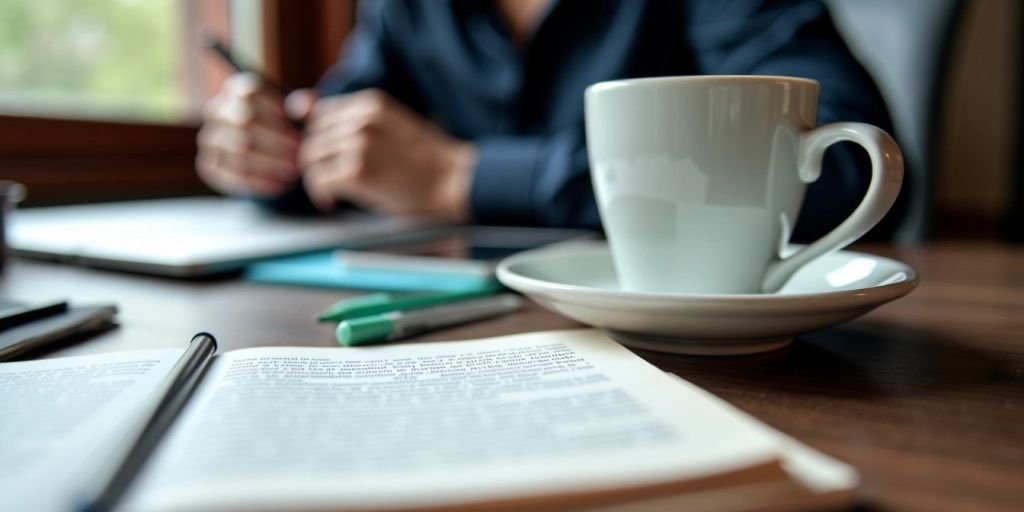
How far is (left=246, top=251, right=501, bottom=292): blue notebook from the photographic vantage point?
49 cm

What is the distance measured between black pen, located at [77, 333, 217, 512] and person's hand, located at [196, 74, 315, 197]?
2.26 ft

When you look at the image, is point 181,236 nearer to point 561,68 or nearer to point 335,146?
point 335,146

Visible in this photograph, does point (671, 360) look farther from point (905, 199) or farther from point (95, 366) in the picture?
point (905, 199)

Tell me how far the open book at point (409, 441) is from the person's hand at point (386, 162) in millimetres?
599

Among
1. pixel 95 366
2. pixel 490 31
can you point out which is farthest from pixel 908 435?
pixel 490 31

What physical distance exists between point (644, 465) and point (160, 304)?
1.27ft

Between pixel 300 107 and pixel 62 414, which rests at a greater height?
pixel 300 107

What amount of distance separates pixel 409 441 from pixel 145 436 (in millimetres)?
79

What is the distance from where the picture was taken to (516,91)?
3.36 feet

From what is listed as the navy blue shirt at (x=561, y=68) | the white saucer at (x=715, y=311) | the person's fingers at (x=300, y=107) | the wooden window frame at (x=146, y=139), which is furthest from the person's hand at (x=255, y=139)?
the white saucer at (x=715, y=311)

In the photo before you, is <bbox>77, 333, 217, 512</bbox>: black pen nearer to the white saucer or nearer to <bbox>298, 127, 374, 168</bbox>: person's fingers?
the white saucer

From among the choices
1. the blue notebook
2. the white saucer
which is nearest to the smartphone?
the blue notebook

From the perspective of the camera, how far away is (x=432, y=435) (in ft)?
0.68

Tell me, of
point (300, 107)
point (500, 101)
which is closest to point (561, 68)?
point (500, 101)
